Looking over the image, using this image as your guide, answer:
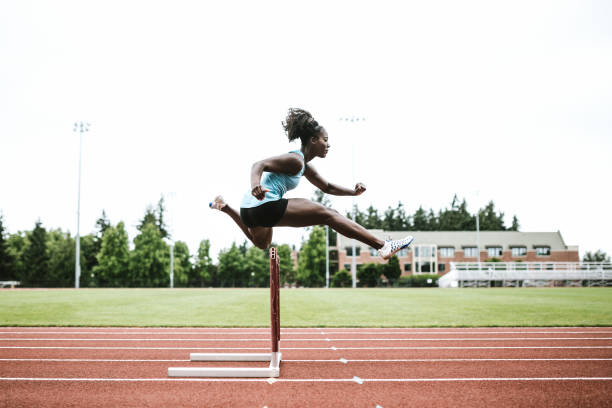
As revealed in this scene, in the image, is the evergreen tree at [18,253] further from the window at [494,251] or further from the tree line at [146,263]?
the window at [494,251]

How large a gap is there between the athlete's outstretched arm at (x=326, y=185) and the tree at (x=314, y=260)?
57488mm

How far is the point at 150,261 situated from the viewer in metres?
62.9

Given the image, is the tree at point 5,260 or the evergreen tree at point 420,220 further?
the evergreen tree at point 420,220

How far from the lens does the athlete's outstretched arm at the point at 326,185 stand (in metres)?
5.32

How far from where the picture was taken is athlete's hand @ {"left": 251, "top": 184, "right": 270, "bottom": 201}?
440 centimetres

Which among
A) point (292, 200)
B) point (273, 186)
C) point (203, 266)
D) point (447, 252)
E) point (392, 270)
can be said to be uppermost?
point (447, 252)

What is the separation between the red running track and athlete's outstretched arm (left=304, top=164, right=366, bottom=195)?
6.77 ft

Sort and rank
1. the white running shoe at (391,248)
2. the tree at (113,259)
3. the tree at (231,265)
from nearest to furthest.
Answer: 1. the white running shoe at (391,248)
2. the tree at (113,259)
3. the tree at (231,265)

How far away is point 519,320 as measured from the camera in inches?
525

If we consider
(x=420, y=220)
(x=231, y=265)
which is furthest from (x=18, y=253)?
(x=420, y=220)

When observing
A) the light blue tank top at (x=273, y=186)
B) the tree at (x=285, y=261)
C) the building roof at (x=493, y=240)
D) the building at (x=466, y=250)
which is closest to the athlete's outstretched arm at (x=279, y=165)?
the light blue tank top at (x=273, y=186)


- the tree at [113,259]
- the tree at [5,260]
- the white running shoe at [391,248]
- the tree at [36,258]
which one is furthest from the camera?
the tree at [36,258]

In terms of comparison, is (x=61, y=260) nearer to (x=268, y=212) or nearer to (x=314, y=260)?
(x=314, y=260)

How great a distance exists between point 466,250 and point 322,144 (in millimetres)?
71898
